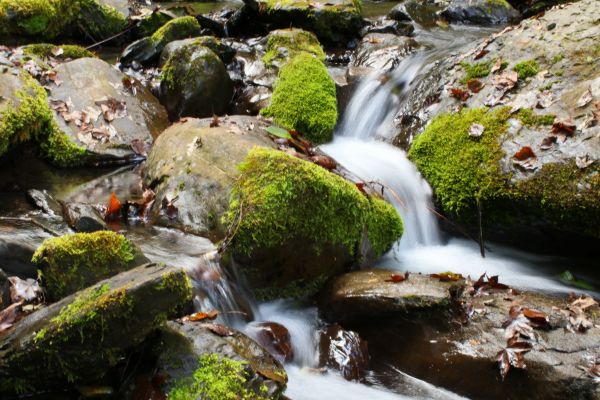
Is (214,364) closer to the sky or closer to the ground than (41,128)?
closer to the ground

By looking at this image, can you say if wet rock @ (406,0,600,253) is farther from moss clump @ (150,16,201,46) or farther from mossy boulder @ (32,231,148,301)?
moss clump @ (150,16,201,46)

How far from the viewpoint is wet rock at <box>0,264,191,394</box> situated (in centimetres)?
274

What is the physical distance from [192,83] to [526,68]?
4.56m

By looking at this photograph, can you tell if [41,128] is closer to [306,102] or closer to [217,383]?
[306,102]

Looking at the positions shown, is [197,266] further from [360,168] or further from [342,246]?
[360,168]

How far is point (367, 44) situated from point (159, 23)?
4.44m

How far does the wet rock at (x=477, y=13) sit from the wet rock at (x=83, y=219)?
10.4 m

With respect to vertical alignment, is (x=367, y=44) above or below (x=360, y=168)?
above

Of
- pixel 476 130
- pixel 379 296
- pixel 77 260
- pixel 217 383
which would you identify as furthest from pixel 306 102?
pixel 217 383

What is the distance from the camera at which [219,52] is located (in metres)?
8.96

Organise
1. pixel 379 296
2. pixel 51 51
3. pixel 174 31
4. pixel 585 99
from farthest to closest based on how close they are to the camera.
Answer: pixel 174 31 < pixel 51 51 < pixel 585 99 < pixel 379 296

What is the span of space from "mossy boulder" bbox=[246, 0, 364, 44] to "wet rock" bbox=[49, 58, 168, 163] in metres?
4.14

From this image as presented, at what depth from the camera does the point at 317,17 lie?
34.8ft

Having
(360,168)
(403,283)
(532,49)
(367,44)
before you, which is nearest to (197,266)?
(403,283)
